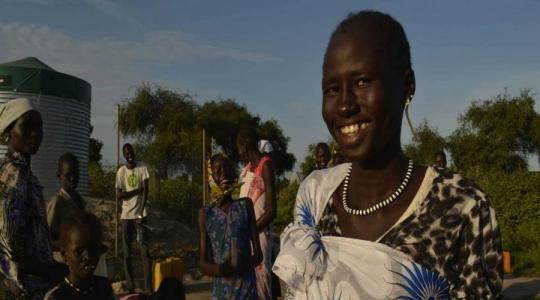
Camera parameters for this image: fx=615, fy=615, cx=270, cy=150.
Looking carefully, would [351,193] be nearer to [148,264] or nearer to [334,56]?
[334,56]

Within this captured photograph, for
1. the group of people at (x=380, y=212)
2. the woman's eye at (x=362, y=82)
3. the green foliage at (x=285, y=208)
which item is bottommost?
the green foliage at (x=285, y=208)

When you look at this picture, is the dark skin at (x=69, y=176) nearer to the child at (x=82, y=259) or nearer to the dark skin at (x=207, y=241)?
the dark skin at (x=207, y=241)

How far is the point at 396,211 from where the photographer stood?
165 cm

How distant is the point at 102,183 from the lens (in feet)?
57.5

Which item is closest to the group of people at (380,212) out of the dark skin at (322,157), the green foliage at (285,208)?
the dark skin at (322,157)

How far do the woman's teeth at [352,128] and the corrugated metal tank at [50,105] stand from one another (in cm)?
1345

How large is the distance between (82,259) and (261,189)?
91.6 inches

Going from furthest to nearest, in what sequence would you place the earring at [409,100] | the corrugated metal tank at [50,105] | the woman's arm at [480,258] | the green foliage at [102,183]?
the green foliage at [102,183] < the corrugated metal tank at [50,105] < the earring at [409,100] < the woman's arm at [480,258]

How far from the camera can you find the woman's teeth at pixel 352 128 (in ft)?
5.28

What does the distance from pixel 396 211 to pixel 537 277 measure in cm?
1004

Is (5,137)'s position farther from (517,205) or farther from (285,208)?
(285,208)

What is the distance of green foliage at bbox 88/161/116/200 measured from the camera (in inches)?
679

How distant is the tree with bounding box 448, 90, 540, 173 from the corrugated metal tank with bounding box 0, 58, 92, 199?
21.0 m

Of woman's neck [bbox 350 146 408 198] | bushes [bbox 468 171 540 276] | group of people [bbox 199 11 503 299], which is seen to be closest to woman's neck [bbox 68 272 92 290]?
group of people [bbox 199 11 503 299]
